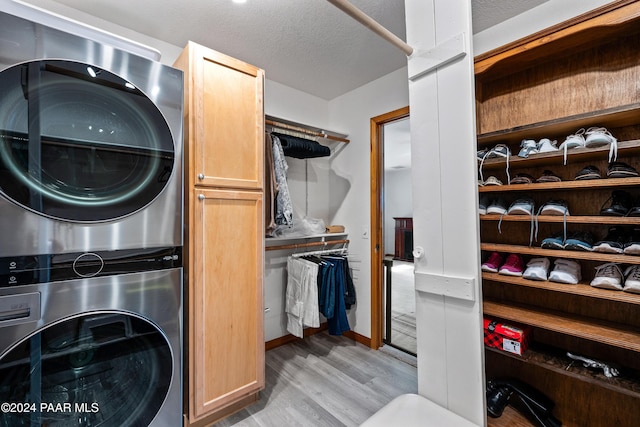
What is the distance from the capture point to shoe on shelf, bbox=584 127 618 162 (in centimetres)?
126

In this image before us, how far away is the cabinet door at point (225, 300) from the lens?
150 cm

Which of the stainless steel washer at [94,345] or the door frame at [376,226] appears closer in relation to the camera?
the stainless steel washer at [94,345]

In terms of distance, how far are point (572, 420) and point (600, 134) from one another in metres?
1.52

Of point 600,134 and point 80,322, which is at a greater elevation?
point 600,134

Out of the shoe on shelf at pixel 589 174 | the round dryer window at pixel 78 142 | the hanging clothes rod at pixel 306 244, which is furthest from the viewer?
the hanging clothes rod at pixel 306 244

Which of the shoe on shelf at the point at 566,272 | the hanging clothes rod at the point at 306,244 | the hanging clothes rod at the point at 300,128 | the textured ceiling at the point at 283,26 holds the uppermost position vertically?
the textured ceiling at the point at 283,26

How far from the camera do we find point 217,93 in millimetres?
1603

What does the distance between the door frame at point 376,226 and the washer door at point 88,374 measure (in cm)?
178

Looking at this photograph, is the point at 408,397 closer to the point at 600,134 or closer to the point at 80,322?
the point at 80,322

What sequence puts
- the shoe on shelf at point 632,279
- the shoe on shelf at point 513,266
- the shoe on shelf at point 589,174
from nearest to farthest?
the shoe on shelf at point 632,279, the shoe on shelf at point 589,174, the shoe on shelf at point 513,266

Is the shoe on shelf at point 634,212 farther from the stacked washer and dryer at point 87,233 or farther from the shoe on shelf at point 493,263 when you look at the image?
the stacked washer and dryer at point 87,233

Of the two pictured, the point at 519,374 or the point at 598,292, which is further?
the point at 519,374

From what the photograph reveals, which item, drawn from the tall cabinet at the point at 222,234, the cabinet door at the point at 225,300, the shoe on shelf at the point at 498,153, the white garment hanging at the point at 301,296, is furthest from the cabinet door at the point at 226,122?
the shoe on shelf at the point at 498,153

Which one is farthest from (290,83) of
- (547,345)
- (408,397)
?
(547,345)
